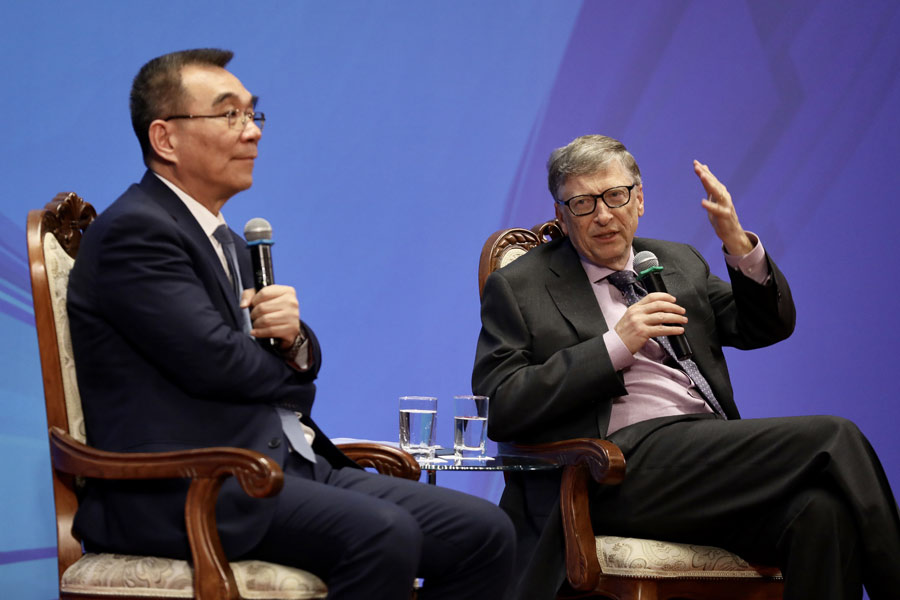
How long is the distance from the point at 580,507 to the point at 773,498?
45 centimetres

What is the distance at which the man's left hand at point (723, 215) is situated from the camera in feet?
9.27

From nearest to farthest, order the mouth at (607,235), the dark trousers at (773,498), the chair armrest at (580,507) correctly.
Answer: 1. the dark trousers at (773,498)
2. the chair armrest at (580,507)
3. the mouth at (607,235)

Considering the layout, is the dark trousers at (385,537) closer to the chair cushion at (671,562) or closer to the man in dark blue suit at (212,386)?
the man in dark blue suit at (212,386)

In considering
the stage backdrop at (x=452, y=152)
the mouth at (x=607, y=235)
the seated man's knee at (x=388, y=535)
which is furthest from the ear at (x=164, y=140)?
the mouth at (x=607, y=235)

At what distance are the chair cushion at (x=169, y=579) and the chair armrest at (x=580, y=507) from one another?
0.76 m

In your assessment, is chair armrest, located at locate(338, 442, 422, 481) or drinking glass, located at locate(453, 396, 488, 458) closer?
chair armrest, located at locate(338, 442, 422, 481)

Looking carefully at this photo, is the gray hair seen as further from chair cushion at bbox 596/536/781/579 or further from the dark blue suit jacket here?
the dark blue suit jacket

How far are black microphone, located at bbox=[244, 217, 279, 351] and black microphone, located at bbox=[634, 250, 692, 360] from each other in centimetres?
115

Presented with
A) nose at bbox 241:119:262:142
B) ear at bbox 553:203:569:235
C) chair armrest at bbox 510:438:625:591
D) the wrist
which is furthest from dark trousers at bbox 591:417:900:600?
nose at bbox 241:119:262:142

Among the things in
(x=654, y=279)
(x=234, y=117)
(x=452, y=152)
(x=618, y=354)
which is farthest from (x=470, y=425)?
(x=452, y=152)

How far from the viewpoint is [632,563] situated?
245 cm

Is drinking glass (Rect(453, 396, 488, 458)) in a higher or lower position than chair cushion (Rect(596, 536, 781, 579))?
higher

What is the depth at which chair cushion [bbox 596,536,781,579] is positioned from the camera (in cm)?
245

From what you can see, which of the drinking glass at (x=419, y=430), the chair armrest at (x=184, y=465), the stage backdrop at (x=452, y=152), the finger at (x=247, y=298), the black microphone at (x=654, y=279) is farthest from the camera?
the stage backdrop at (x=452, y=152)
